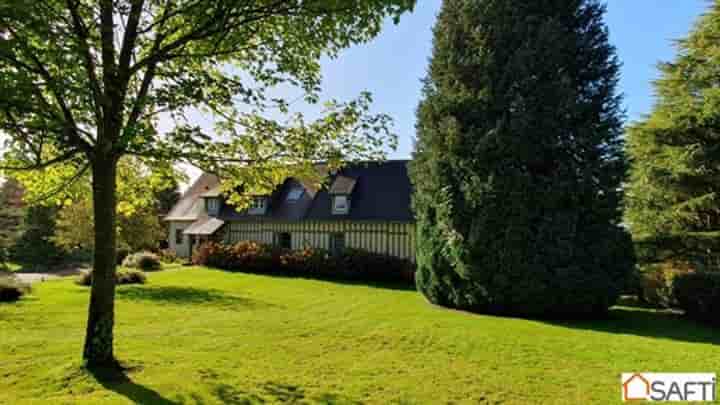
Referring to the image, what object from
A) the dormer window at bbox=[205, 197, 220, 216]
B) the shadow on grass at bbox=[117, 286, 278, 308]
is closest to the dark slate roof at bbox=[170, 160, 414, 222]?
the dormer window at bbox=[205, 197, 220, 216]

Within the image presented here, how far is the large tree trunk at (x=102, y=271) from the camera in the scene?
5.06m

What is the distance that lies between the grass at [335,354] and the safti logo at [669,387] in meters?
0.17

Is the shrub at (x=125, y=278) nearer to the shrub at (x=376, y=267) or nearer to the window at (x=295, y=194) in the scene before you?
the shrub at (x=376, y=267)

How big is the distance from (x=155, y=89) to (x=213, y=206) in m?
19.7

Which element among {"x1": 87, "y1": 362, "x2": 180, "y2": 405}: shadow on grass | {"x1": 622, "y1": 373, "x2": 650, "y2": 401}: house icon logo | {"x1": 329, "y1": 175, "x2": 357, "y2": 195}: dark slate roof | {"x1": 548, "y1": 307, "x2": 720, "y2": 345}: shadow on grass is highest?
{"x1": 329, "y1": 175, "x2": 357, "y2": 195}: dark slate roof

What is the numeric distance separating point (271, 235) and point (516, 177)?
14182mm

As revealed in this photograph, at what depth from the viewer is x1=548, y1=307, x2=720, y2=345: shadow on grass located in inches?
301

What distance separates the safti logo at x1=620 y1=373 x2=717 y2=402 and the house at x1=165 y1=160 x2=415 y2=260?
1199 centimetres

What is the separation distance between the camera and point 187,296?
453 inches

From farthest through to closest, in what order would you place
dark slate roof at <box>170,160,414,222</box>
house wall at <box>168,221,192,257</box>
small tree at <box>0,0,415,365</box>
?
house wall at <box>168,221,192,257</box> → dark slate roof at <box>170,160,414,222</box> → small tree at <box>0,0,415,365</box>

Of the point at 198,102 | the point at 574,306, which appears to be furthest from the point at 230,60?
the point at 574,306

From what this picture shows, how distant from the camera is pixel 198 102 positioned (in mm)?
5086

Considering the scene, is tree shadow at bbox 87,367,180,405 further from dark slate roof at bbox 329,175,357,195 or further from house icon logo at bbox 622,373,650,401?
dark slate roof at bbox 329,175,357,195

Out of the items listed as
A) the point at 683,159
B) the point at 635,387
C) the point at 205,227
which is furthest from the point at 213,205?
the point at 635,387
